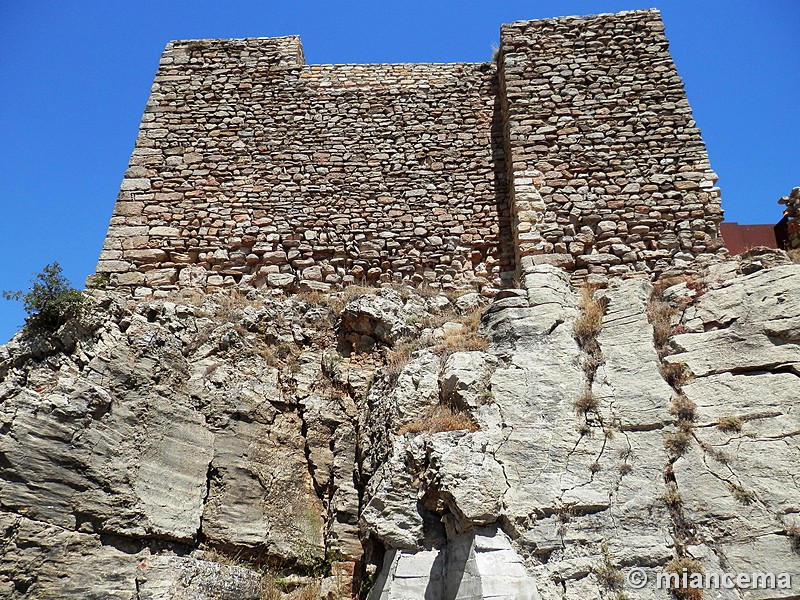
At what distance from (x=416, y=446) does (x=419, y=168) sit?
16.3ft

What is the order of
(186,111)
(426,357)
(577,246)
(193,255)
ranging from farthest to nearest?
(186,111) → (193,255) → (577,246) → (426,357)

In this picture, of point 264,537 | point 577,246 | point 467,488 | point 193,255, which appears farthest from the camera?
point 193,255

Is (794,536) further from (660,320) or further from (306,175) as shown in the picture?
(306,175)

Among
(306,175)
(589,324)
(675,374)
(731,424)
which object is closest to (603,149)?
(589,324)

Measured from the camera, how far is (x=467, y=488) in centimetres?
549

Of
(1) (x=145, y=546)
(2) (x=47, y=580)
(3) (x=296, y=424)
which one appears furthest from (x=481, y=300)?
(2) (x=47, y=580)

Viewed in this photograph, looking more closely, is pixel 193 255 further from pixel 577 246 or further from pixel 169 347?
pixel 577 246

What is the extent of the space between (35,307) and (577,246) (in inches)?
258

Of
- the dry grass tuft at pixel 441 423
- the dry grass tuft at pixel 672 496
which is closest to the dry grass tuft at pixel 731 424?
the dry grass tuft at pixel 672 496

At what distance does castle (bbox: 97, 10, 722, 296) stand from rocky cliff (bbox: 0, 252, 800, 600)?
970 millimetres

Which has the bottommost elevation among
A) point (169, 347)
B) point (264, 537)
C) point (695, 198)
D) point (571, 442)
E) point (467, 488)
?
point (264, 537)

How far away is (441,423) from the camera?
6.22 meters

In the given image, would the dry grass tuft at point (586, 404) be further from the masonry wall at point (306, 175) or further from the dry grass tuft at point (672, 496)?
the masonry wall at point (306, 175)

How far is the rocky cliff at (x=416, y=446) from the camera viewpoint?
5.34 meters
